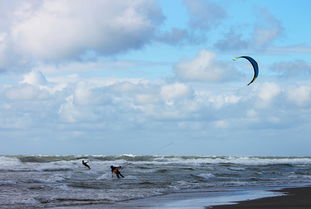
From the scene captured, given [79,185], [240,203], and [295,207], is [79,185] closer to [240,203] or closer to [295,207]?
[240,203]

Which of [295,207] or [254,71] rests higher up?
[254,71]

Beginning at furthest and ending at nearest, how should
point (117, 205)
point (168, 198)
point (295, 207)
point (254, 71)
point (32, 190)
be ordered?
point (254, 71) → point (32, 190) → point (168, 198) → point (117, 205) → point (295, 207)

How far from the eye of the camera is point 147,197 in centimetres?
1630

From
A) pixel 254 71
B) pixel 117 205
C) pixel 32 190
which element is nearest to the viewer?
pixel 117 205

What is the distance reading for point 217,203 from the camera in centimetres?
1404

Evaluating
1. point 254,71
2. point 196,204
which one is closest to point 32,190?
point 196,204

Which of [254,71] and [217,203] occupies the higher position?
[254,71]

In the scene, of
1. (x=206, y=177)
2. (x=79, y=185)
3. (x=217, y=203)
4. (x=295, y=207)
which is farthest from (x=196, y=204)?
(x=206, y=177)

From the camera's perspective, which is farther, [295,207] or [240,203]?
[240,203]

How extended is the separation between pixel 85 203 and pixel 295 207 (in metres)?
5.85

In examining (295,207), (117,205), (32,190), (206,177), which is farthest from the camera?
(206,177)

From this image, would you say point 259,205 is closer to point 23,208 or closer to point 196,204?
point 196,204

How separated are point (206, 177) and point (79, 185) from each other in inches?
367

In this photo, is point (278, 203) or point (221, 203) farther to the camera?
point (221, 203)
